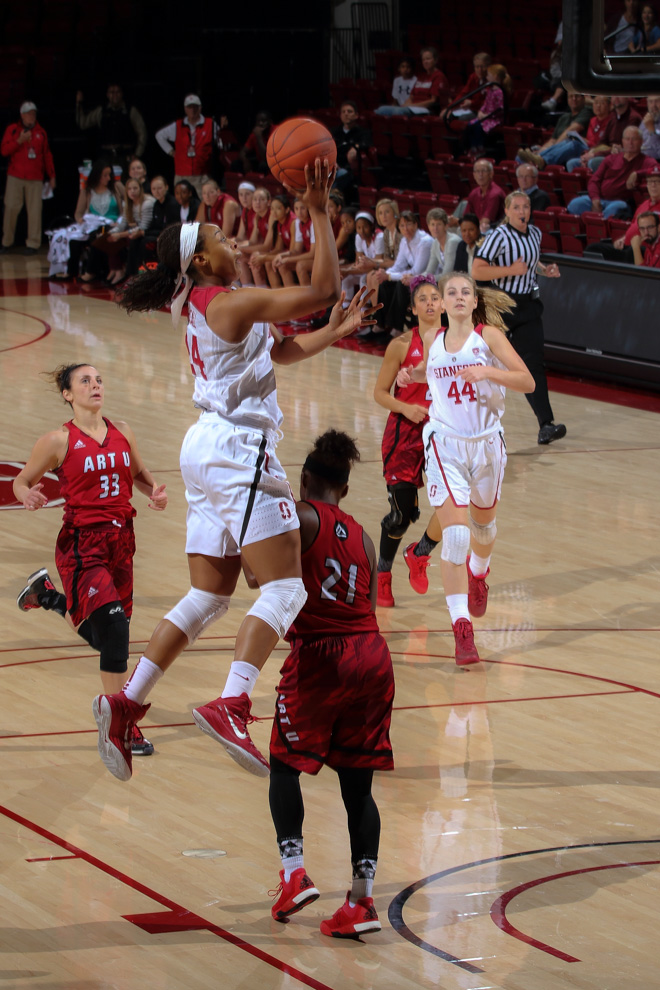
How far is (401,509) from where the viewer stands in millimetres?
7355

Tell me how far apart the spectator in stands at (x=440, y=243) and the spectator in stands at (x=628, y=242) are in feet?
5.35

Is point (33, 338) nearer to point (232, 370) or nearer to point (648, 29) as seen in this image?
point (648, 29)

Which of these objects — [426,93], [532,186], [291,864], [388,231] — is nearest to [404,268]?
[388,231]

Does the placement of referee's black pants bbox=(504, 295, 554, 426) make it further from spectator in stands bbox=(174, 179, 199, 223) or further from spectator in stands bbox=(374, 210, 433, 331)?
spectator in stands bbox=(174, 179, 199, 223)

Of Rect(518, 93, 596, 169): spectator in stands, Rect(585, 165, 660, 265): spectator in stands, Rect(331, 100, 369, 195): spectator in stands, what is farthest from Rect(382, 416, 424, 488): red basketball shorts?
Rect(331, 100, 369, 195): spectator in stands

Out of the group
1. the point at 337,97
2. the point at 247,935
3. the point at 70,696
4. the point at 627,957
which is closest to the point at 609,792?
the point at 627,957

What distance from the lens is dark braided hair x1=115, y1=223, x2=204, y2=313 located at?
174 inches

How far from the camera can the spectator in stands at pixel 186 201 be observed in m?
17.9

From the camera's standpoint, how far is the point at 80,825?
15.5ft

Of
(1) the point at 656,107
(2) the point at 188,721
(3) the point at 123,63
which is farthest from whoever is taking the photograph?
(3) the point at 123,63

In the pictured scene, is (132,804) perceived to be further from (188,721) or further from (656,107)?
(656,107)

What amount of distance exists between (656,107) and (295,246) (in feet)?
14.4

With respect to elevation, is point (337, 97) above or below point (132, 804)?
above

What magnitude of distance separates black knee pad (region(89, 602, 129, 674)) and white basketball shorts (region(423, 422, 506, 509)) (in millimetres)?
1953
